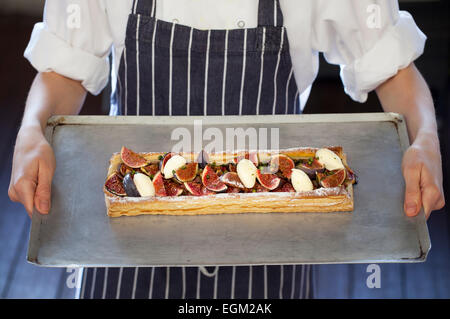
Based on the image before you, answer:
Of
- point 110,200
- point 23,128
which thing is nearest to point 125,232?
point 110,200

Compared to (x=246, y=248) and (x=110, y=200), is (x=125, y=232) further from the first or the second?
(x=246, y=248)

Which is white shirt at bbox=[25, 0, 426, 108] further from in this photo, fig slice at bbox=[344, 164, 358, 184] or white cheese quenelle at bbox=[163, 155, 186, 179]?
white cheese quenelle at bbox=[163, 155, 186, 179]

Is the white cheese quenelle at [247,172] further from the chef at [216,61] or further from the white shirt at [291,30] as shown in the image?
the white shirt at [291,30]

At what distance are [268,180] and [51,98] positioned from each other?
1159mm

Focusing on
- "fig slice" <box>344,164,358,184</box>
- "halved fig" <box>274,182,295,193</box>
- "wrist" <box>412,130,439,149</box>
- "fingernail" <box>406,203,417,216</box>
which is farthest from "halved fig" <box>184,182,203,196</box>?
"wrist" <box>412,130,439,149</box>

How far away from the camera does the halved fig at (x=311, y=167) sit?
268 cm

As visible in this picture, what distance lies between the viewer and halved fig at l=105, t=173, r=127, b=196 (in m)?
2.61

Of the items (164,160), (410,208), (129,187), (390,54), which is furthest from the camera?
(390,54)

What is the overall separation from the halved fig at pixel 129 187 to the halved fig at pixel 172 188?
Result: 132mm

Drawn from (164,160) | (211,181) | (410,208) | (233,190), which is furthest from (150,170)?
(410,208)

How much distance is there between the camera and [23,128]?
9.07ft

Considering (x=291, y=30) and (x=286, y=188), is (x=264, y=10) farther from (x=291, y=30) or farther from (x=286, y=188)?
(x=286, y=188)

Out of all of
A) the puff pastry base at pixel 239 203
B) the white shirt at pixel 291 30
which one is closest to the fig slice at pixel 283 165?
the puff pastry base at pixel 239 203

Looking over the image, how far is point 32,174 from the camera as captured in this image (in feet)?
8.40
